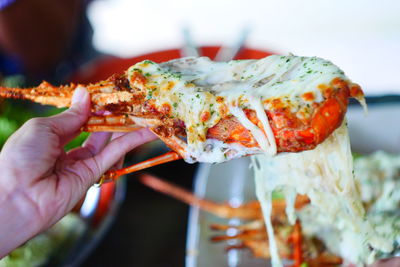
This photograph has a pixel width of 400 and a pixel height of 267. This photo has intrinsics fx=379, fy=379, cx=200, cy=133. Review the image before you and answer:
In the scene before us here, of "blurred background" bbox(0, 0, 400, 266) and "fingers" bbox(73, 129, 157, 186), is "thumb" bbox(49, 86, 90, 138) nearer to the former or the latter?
"fingers" bbox(73, 129, 157, 186)

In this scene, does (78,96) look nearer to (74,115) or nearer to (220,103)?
(74,115)

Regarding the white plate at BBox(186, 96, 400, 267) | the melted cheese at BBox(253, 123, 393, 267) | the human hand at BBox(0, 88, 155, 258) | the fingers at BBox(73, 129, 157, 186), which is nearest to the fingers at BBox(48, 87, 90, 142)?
the human hand at BBox(0, 88, 155, 258)

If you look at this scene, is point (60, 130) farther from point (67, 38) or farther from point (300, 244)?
point (67, 38)

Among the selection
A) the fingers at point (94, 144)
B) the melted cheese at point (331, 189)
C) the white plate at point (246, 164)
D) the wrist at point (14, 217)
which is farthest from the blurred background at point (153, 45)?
the melted cheese at point (331, 189)

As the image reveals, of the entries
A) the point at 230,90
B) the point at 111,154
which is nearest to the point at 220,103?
the point at 230,90

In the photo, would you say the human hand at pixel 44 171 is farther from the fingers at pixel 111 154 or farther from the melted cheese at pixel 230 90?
the melted cheese at pixel 230 90
